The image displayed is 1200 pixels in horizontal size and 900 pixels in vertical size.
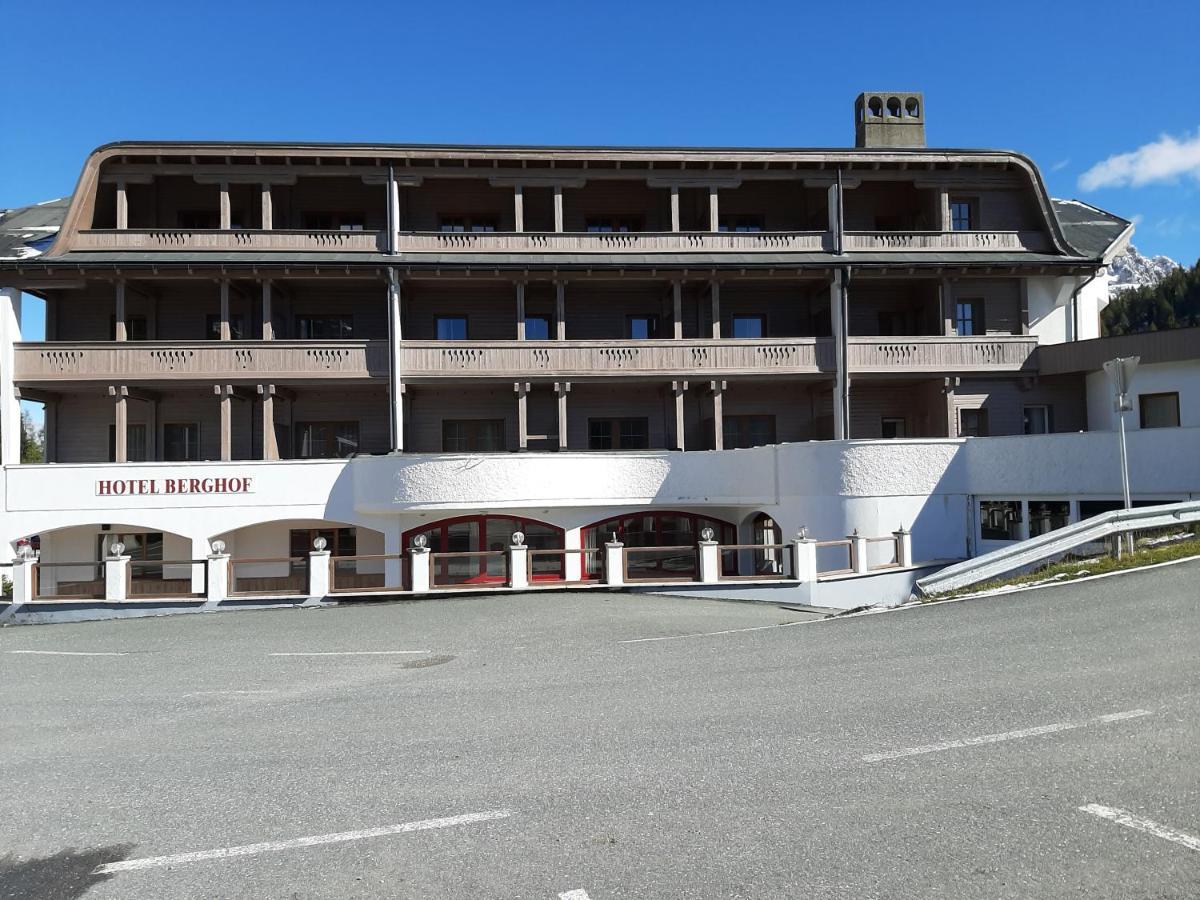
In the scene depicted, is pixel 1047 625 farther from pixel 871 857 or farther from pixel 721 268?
pixel 721 268

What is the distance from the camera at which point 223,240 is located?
2466cm

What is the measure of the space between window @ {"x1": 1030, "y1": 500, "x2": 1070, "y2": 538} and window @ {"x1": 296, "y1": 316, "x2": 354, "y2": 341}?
21.0 m

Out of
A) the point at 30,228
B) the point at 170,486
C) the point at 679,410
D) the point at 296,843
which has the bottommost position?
the point at 296,843

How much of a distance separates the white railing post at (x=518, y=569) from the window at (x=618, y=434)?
8521 mm

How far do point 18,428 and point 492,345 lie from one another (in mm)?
14026

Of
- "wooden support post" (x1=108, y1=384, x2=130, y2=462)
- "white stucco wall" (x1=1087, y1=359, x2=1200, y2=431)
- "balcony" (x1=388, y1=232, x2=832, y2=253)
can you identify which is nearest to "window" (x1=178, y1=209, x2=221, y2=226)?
"wooden support post" (x1=108, y1=384, x2=130, y2=462)

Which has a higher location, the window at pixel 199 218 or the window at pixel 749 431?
the window at pixel 199 218

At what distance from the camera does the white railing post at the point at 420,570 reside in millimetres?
19359

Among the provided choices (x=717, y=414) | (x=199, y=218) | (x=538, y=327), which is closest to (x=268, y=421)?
(x=199, y=218)

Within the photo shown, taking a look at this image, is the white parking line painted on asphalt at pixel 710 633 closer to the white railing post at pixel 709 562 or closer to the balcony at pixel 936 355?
the white railing post at pixel 709 562

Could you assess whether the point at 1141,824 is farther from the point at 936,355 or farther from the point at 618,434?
the point at 618,434

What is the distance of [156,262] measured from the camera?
23.6m

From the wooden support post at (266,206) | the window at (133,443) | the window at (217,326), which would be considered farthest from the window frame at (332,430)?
the wooden support post at (266,206)

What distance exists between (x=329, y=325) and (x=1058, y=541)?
869 inches
